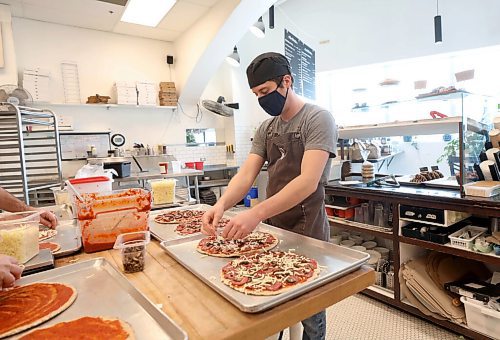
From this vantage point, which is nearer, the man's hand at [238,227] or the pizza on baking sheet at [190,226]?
the man's hand at [238,227]

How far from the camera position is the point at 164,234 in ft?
4.92

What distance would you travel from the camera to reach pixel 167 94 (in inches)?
213

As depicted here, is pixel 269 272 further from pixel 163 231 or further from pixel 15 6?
pixel 15 6

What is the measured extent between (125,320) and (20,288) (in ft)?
1.43

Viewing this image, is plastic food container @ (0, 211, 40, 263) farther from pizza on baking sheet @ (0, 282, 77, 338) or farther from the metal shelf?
the metal shelf

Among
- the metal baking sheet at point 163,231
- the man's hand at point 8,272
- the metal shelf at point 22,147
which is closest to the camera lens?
the man's hand at point 8,272

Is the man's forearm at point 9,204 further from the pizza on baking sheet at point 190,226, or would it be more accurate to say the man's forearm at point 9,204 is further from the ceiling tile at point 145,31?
the ceiling tile at point 145,31

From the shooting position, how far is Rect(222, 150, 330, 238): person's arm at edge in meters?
1.27

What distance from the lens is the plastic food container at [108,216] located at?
4.18 ft

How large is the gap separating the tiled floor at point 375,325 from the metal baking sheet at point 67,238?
169 centimetres

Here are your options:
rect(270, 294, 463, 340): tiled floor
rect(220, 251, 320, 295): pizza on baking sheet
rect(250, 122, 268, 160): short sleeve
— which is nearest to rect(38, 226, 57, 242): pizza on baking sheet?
rect(220, 251, 320, 295): pizza on baking sheet

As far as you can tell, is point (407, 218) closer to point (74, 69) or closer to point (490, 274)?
point (490, 274)

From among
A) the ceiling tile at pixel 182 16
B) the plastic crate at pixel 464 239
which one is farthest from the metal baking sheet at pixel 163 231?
the ceiling tile at pixel 182 16

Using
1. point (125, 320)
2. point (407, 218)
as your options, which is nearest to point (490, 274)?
point (407, 218)
